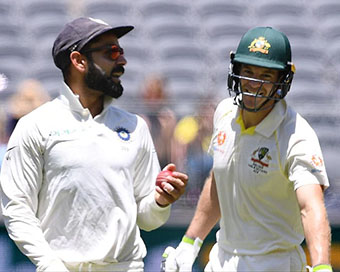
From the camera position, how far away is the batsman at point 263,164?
391 centimetres

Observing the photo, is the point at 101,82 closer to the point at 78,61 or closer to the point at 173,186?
the point at 78,61

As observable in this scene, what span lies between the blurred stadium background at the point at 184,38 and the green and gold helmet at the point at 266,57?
4.74m

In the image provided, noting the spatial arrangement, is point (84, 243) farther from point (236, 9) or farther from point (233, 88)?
point (236, 9)

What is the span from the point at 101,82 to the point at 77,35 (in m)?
0.24

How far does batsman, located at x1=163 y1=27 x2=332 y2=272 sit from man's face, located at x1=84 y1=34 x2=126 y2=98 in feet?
1.77

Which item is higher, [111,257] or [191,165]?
[111,257]

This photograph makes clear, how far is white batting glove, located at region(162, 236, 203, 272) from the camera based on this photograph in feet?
13.9

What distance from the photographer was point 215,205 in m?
4.33

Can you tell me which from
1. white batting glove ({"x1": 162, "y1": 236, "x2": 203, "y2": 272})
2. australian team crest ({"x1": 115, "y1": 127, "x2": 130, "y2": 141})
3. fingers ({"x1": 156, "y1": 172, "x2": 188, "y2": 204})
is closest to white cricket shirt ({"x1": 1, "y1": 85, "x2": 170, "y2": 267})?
australian team crest ({"x1": 115, "y1": 127, "x2": 130, "y2": 141})

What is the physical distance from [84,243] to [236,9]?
23.6 feet

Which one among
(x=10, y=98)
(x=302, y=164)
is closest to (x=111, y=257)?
(x=302, y=164)

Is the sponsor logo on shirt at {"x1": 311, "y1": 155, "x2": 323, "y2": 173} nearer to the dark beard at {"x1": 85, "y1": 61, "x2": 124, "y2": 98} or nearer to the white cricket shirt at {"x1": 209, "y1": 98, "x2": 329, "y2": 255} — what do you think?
the white cricket shirt at {"x1": 209, "y1": 98, "x2": 329, "y2": 255}

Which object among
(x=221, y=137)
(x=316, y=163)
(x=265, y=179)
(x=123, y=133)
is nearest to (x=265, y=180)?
(x=265, y=179)

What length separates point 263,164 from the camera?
3.95 metres
